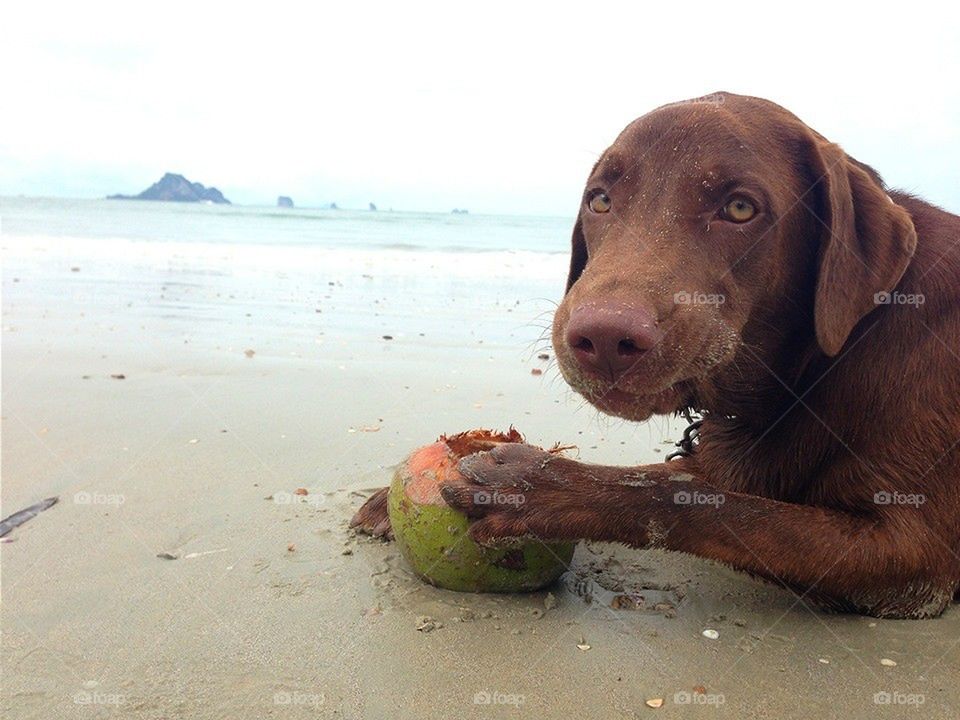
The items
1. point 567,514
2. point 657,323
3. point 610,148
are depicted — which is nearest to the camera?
point 657,323

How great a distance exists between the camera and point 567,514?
2896 mm

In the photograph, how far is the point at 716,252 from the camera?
3.01 metres

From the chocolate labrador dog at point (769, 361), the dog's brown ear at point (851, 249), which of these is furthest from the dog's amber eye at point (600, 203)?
the dog's brown ear at point (851, 249)

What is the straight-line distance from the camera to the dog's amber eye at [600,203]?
11.0 feet

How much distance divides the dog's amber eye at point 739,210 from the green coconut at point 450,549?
1383mm

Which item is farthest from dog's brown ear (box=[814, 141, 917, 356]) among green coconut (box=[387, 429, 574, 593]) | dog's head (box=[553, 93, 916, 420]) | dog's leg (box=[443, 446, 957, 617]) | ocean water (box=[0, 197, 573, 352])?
ocean water (box=[0, 197, 573, 352])

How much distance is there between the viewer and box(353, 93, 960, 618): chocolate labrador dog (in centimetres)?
285

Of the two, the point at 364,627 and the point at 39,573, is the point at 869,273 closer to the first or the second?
the point at 364,627

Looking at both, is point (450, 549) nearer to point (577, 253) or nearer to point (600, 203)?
point (600, 203)

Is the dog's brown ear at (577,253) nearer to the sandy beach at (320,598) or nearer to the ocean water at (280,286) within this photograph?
the ocean water at (280,286)

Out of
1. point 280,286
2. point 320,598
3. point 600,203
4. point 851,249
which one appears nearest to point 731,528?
point 851,249

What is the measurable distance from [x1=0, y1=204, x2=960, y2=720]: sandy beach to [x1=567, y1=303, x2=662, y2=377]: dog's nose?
95cm

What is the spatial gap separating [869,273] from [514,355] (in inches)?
211

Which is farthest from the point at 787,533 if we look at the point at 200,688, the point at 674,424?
the point at 674,424
